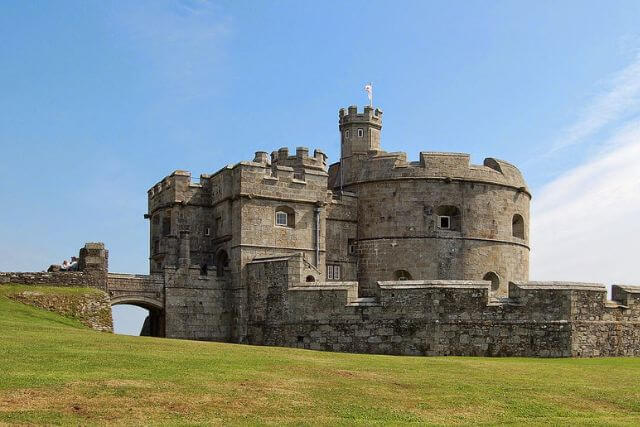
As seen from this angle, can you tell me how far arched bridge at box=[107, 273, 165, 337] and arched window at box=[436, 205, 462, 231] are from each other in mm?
14996

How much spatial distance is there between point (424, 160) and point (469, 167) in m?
2.48

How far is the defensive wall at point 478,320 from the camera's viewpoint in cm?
3156

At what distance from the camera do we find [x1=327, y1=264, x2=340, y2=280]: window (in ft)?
146

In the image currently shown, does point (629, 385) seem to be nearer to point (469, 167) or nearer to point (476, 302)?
point (476, 302)

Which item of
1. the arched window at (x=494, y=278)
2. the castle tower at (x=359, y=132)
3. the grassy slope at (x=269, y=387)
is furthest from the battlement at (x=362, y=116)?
the grassy slope at (x=269, y=387)

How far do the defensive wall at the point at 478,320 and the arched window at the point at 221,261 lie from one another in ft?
33.7

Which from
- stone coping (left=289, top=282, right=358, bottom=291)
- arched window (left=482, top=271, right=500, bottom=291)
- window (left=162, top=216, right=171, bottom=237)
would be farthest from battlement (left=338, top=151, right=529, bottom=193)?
stone coping (left=289, top=282, right=358, bottom=291)

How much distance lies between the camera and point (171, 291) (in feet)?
130

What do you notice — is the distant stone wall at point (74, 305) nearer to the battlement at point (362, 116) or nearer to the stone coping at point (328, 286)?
the stone coping at point (328, 286)

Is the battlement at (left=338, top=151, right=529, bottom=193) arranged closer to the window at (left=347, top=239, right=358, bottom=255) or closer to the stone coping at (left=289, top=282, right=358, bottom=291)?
the window at (left=347, top=239, right=358, bottom=255)

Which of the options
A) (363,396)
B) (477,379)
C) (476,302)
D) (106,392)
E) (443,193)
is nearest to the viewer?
(106,392)

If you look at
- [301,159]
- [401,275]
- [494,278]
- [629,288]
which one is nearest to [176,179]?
[301,159]

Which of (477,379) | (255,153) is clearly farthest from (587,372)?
(255,153)

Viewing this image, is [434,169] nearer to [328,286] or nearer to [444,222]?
[444,222]
